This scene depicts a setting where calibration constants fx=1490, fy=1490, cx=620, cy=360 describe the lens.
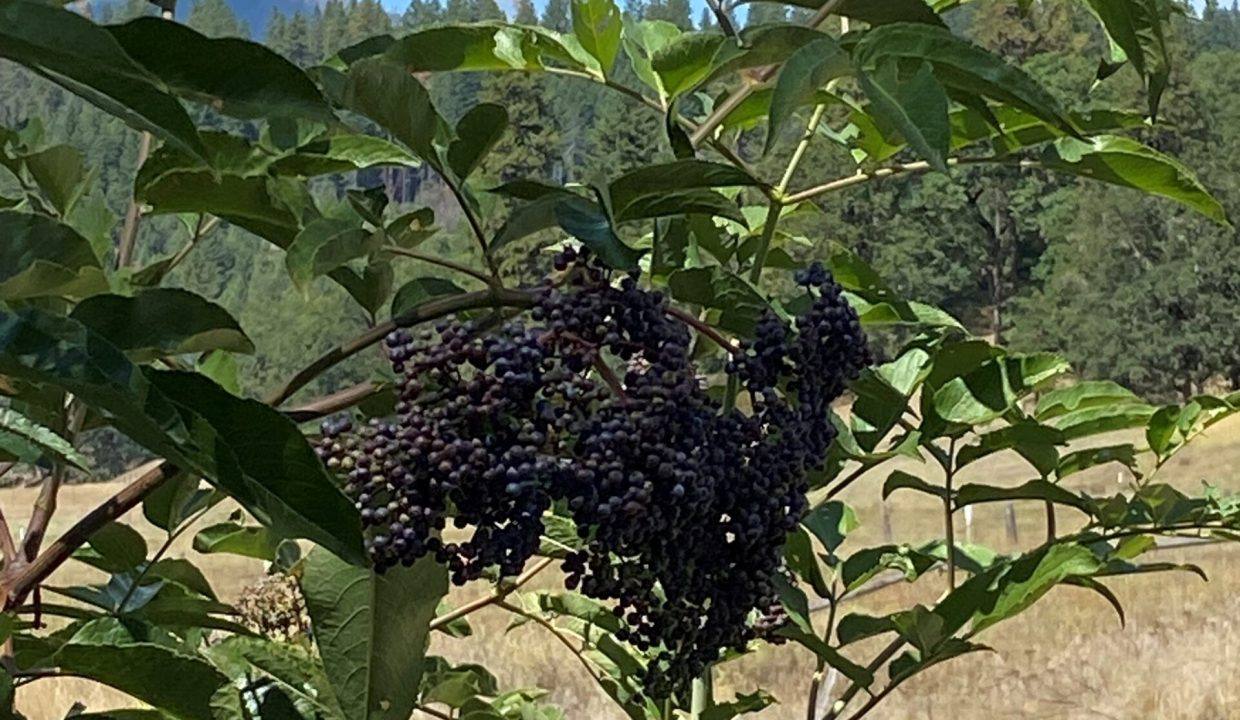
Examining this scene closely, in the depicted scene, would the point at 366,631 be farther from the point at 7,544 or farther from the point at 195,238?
the point at 195,238

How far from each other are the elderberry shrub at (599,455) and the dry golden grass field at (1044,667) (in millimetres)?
4094

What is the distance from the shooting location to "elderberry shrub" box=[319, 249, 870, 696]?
82 centimetres

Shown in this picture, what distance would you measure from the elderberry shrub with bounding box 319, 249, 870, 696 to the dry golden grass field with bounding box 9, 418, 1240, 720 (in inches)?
161

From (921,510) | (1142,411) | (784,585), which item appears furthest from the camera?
(921,510)

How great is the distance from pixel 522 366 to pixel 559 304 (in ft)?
0.16

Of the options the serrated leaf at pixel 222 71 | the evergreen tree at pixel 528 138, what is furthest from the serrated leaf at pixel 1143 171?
the evergreen tree at pixel 528 138

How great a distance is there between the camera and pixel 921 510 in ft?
81.1

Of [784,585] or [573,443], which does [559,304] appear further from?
[784,585]

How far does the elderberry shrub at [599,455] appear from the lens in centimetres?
82

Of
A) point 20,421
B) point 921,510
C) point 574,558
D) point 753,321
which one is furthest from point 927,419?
point 921,510

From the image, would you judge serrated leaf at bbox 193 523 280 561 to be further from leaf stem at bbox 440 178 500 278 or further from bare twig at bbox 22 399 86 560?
leaf stem at bbox 440 178 500 278

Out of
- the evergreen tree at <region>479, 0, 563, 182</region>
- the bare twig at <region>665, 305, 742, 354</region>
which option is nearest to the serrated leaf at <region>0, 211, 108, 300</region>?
the bare twig at <region>665, 305, 742, 354</region>

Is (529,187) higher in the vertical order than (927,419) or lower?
higher

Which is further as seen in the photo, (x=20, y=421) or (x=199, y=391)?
(x=20, y=421)
